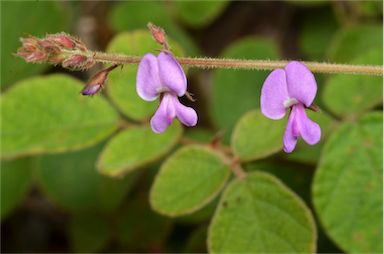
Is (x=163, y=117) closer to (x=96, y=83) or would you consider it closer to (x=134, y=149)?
(x=96, y=83)

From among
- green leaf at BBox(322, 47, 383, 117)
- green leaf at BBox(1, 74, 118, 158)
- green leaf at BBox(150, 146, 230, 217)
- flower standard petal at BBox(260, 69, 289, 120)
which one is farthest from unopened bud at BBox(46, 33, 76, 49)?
green leaf at BBox(322, 47, 383, 117)

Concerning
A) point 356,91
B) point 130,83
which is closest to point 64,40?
point 130,83

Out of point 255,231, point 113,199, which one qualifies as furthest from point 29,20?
point 255,231

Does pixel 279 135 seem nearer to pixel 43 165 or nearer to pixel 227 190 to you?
pixel 227 190

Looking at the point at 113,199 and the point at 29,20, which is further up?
the point at 29,20

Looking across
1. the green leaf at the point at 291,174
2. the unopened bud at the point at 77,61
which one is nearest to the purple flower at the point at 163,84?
the unopened bud at the point at 77,61

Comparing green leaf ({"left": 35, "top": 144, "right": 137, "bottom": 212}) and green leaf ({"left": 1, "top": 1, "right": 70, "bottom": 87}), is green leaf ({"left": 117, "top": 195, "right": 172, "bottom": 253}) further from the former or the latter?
green leaf ({"left": 1, "top": 1, "right": 70, "bottom": 87})

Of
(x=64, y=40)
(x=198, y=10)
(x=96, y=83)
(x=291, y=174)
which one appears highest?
A: (x=64, y=40)
